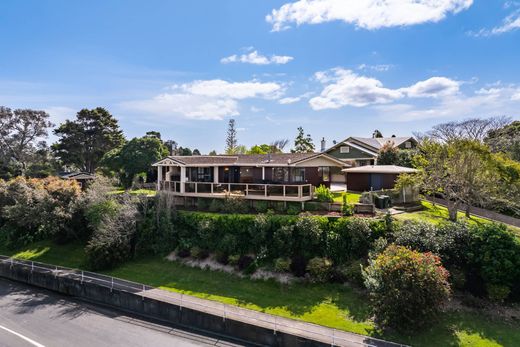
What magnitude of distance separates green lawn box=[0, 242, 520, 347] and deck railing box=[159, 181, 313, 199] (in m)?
6.30

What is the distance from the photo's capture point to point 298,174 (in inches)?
1099

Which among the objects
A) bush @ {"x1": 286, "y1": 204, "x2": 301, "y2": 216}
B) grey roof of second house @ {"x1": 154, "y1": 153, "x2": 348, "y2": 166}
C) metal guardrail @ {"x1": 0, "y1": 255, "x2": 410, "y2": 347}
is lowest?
metal guardrail @ {"x1": 0, "y1": 255, "x2": 410, "y2": 347}

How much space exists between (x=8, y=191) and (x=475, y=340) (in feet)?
129

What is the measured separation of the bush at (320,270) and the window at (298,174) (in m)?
10.6

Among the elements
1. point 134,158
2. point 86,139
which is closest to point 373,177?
point 134,158

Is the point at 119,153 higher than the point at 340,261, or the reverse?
the point at 119,153

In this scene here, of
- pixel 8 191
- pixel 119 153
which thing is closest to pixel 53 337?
pixel 8 191

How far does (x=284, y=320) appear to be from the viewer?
14.6m

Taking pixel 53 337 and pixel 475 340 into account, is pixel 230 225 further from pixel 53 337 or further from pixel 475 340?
pixel 475 340

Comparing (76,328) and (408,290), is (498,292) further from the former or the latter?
(76,328)

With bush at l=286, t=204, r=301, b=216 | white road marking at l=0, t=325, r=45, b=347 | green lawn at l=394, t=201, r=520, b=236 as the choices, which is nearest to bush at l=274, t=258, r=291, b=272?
bush at l=286, t=204, r=301, b=216

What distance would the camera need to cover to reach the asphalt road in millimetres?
13844

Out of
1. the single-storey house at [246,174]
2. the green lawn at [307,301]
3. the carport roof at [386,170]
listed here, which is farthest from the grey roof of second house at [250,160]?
the green lawn at [307,301]

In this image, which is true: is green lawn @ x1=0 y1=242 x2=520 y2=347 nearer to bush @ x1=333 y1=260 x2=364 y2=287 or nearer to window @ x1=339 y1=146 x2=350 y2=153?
bush @ x1=333 y1=260 x2=364 y2=287
